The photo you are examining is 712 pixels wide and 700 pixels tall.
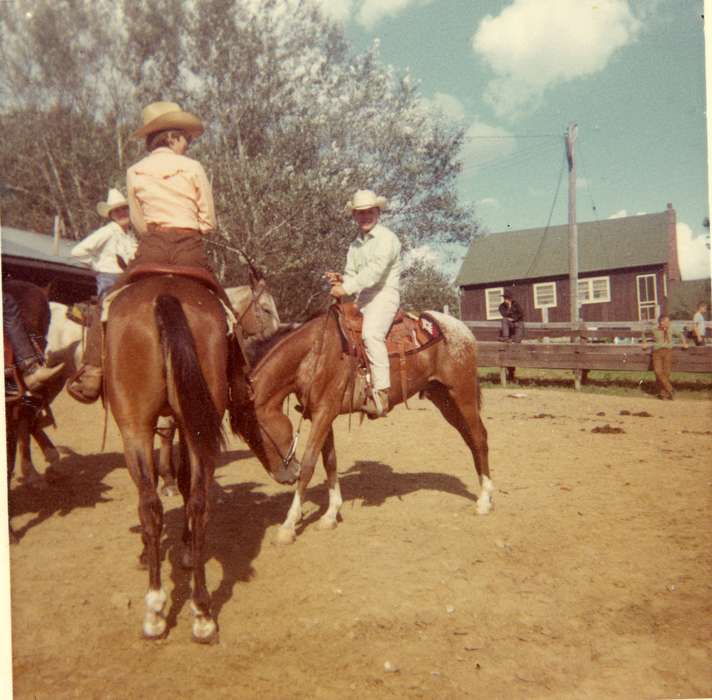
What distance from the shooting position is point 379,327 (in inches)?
193

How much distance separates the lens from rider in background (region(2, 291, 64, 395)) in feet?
14.4

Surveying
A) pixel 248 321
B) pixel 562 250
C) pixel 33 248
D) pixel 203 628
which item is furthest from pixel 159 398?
pixel 562 250

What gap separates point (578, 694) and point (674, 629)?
0.80 meters

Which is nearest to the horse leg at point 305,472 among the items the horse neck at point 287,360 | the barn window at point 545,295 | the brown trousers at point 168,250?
the horse neck at point 287,360

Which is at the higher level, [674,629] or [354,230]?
[354,230]

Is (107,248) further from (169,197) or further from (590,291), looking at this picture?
(590,291)

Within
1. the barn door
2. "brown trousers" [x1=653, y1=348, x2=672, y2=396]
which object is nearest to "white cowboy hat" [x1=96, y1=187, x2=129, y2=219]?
"brown trousers" [x1=653, y1=348, x2=672, y2=396]

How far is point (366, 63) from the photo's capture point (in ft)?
25.7

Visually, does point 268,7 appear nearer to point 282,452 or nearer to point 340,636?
point 282,452

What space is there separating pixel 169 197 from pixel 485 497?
11.6 ft

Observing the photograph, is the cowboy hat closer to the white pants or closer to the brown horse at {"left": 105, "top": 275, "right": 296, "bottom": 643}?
the brown horse at {"left": 105, "top": 275, "right": 296, "bottom": 643}

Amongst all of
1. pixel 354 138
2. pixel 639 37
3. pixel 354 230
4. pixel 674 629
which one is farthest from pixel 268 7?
pixel 674 629

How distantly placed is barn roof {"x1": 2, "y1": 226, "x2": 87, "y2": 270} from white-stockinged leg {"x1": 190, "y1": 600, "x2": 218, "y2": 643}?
7.49 m

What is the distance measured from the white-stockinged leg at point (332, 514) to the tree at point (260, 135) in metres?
6.71
